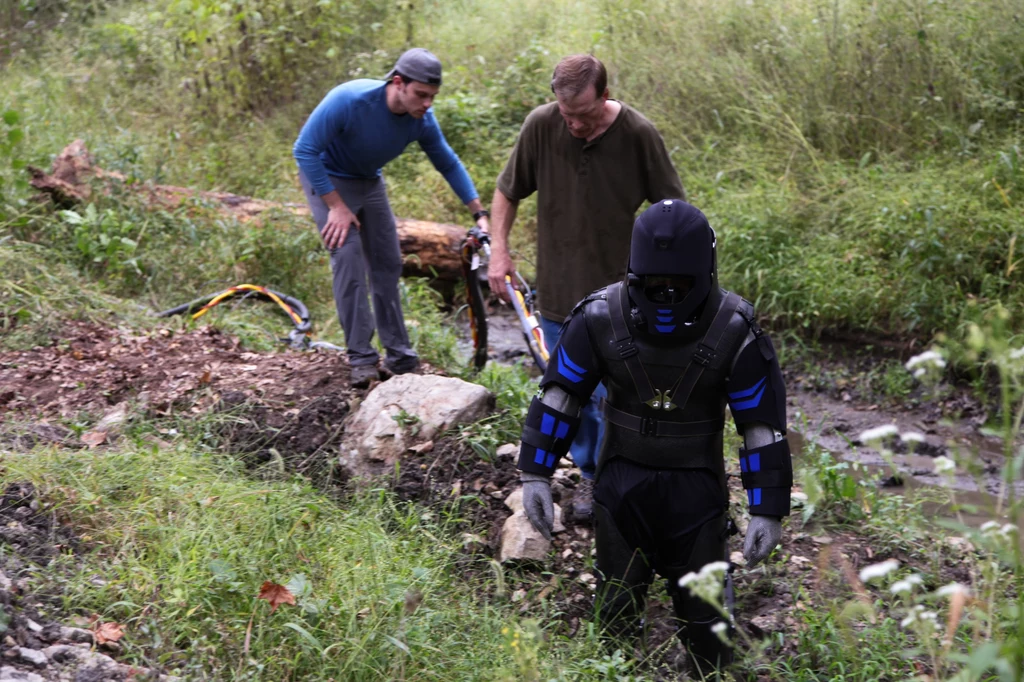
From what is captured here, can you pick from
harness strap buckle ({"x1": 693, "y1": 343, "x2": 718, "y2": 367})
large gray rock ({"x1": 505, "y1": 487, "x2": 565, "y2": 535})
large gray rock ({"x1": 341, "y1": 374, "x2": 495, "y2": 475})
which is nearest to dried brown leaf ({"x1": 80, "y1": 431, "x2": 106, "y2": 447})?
large gray rock ({"x1": 341, "y1": 374, "x2": 495, "y2": 475})

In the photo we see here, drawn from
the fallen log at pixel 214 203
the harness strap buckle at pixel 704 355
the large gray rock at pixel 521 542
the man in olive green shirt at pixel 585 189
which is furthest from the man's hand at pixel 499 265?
the fallen log at pixel 214 203

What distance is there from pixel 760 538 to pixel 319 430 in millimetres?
2674

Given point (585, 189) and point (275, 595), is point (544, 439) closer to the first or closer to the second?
point (275, 595)

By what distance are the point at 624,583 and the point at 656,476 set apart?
0.43 m

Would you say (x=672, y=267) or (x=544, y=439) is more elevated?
(x=672, y=267)

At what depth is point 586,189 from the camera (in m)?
4.35

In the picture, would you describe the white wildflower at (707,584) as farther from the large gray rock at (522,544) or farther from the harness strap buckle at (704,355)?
the large gray rock at (522,544)

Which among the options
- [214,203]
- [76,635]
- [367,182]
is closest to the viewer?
[76,635]

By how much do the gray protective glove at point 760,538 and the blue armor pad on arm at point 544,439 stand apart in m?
0.67

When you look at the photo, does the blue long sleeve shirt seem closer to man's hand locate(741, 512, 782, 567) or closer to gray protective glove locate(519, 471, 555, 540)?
Result: gray protective glove locate(519, 471, 555, 540)

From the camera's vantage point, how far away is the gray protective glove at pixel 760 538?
120 inches

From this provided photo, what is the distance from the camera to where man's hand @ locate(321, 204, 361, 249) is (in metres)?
5.14

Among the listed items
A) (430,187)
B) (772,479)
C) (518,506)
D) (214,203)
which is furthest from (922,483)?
(214,203)

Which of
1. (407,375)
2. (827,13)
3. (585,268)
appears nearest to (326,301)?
(407,375)
